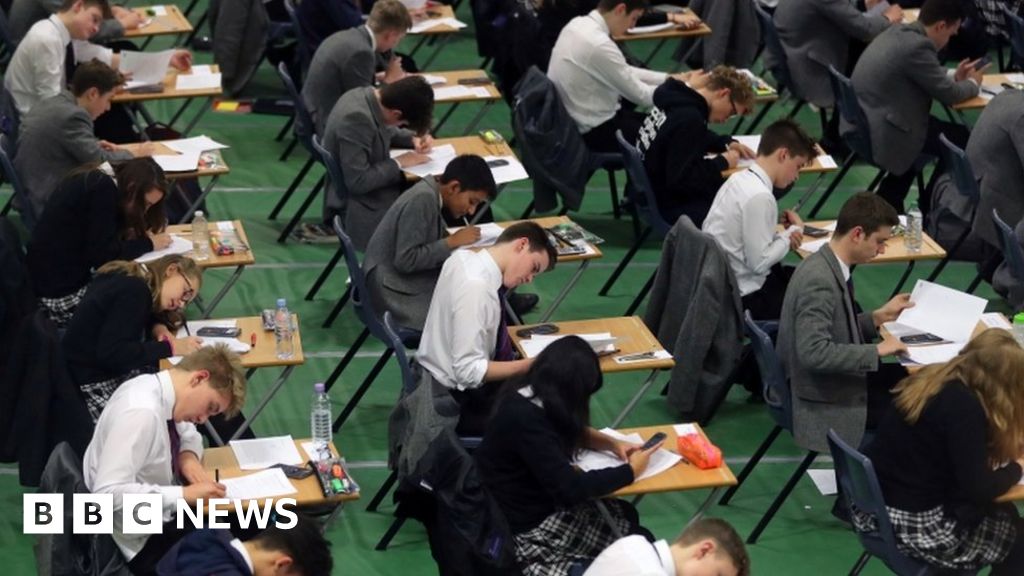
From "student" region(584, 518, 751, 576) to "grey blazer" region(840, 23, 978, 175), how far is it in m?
4.94

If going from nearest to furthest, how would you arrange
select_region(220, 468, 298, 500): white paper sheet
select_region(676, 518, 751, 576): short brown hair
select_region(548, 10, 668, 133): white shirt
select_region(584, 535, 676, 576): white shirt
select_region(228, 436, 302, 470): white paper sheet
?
select_region(584, 535, 676, 576): white shirt → select_region(676, 518, 751, 576): short brown hair → select_region(220, 468, 298, 500): white paper sheet → select_region(228, 436, 302, 470): white paper sheet → select_region(548, 10, 668, 133): white shirt

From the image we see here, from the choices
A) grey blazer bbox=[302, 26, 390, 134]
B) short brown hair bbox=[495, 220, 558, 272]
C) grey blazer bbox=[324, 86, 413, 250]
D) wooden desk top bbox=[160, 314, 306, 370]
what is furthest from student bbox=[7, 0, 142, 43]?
short brown hair bbox=[495, 220, 558, 272]

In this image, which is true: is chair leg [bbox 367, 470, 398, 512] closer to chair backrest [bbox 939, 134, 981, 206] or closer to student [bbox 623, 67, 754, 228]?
student [bbox 623, 67, 754, 228]

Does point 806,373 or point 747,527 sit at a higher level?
point 806,373

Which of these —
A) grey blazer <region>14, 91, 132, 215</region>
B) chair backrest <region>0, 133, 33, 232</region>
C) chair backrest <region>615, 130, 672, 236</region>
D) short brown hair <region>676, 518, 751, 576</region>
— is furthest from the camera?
chair backrest <region>615, 130, 672, 236</region>

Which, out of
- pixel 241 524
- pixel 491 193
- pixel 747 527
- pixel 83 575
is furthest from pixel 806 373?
pixel 83 575

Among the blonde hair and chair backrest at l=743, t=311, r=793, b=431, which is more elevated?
the blonde hair

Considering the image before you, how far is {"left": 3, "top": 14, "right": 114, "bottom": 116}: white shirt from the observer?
31.3 ft

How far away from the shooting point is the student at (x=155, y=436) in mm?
5887

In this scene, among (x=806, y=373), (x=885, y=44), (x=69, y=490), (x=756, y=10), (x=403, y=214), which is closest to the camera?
(x=69, y=490)

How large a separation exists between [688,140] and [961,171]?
1.33 m

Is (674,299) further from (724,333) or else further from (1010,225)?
(1010,225)

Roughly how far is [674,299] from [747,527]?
110 cm

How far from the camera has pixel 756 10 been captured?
1129cm
